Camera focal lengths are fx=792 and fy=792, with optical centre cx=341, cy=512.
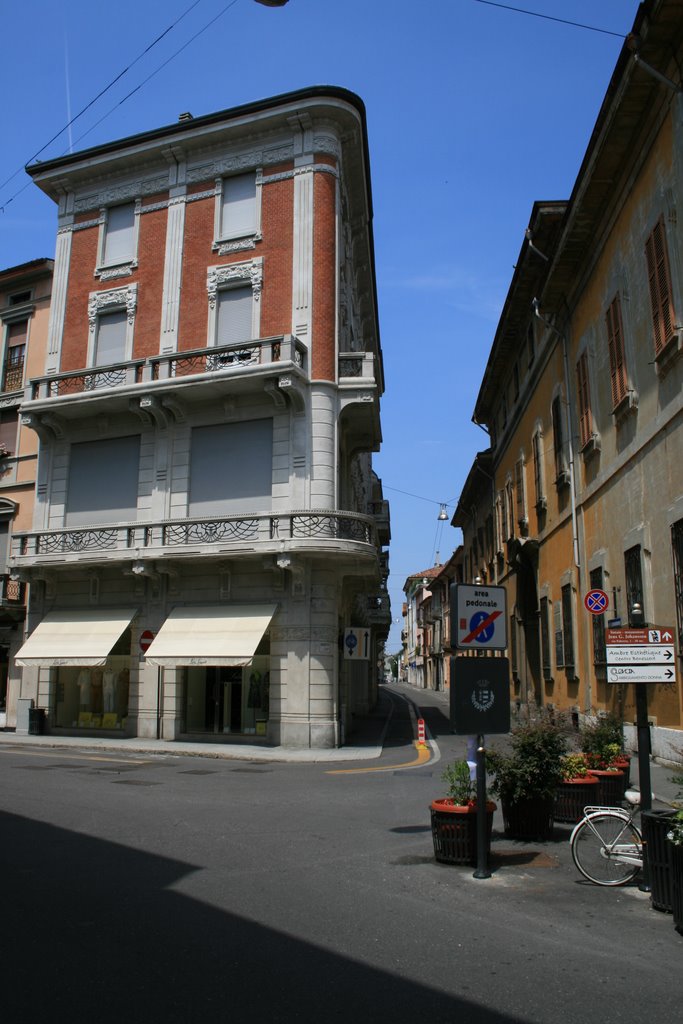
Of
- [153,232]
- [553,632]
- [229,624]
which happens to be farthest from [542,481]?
[153,232]

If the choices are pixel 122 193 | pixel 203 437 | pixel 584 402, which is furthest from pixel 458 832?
pixel 122 193

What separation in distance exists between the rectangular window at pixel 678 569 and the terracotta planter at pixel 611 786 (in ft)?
14.4

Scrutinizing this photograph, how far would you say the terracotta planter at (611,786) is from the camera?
384 inches

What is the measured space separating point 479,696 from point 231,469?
52.0 ft

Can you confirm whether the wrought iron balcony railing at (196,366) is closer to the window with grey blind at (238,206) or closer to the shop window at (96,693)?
the window with grey blind at (238,206)

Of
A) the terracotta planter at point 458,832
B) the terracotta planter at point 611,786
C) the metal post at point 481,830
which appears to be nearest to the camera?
the metal post at point 481,830

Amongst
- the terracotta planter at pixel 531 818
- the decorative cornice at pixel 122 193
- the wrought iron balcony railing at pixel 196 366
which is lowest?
the terracotta planter at pixel 531 818

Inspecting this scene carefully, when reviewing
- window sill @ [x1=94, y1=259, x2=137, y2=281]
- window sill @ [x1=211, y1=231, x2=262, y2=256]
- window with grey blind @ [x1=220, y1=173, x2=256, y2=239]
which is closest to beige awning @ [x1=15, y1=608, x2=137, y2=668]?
window sill @ [x1=94, y1=259, x2=137, y2=281]

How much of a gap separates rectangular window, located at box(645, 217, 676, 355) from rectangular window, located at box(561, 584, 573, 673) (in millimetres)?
9327

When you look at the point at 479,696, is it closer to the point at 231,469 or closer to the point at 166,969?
the point at 166,969

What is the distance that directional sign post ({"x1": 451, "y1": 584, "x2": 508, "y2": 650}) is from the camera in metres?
7.62

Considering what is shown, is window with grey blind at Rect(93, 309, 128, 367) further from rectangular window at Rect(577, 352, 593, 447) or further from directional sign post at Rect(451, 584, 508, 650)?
directional sign post at Rect(451, 584, 508, 650)

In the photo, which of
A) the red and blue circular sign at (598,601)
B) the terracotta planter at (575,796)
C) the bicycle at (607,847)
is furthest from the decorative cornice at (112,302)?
the bicycle at (607,847)

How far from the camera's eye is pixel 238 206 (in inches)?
961
